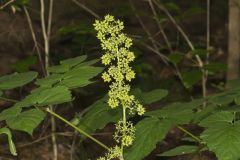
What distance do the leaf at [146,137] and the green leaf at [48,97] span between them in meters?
0.43

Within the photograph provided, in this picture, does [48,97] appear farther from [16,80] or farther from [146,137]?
[146,137]

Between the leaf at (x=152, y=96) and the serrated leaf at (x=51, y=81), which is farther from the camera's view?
the leaf at (x=152, y=96)

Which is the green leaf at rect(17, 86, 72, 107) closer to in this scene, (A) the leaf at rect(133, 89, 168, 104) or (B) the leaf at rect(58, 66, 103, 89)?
(B) the leaf at rect(58, 66, 103, 89)

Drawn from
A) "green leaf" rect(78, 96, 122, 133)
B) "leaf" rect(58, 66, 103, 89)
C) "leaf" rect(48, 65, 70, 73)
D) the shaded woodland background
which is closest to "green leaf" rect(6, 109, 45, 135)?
"leaf" rect(58, 66, 103, 89)

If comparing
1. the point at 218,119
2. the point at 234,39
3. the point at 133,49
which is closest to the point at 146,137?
the point at 218,119

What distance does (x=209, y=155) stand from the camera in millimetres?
3916

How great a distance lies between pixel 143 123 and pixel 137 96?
0.55 metres

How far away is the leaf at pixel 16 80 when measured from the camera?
2.36 m

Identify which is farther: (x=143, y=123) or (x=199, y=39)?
(x=199, y=39)

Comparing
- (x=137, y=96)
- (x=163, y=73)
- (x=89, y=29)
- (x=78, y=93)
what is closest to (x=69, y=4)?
(x=163, y=73)

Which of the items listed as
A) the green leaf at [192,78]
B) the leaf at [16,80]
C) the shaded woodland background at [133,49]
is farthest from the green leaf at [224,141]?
the green leaf at [192,78]

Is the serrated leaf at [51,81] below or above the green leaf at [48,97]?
above

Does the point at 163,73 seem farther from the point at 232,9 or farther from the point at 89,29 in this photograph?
the point at 89,29

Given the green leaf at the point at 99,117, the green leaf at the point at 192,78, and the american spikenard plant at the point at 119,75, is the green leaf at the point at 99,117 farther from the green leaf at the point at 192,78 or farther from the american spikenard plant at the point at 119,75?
the green leaf at the point at 192,78
